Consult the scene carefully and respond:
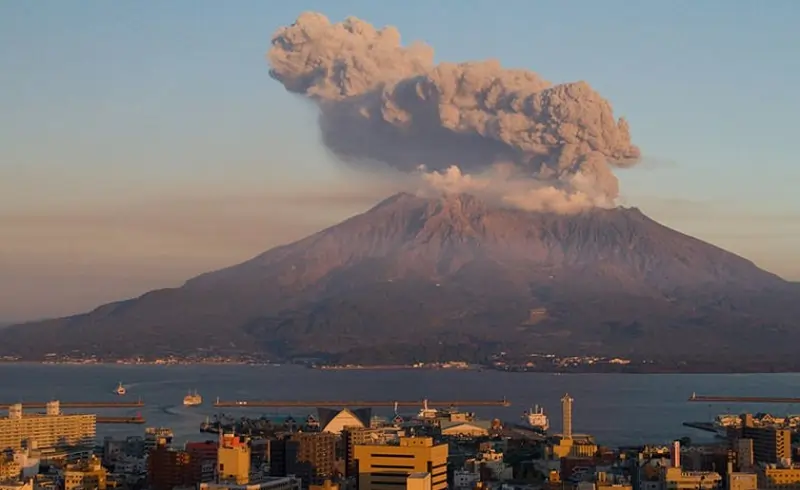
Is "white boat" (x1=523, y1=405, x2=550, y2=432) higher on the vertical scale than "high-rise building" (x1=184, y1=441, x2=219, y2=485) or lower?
higher

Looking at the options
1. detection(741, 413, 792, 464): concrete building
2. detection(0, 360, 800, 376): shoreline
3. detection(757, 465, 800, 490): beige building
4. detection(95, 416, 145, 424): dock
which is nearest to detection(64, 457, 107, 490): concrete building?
detection(757, 465, 800, 490): beige building

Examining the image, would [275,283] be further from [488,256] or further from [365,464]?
[365,464]

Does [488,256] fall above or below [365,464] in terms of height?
above

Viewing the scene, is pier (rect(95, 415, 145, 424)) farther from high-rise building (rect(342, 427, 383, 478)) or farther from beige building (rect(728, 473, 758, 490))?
beige building (rect(728, 473, 758, 490))

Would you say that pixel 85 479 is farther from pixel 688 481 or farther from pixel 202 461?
pixel 688 481

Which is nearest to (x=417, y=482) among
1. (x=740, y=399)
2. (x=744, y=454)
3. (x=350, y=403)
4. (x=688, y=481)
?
(x=688, y=481)

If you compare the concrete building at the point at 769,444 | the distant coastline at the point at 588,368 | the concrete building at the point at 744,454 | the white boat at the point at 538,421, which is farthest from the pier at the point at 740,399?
the concrete building at the point at 744,454

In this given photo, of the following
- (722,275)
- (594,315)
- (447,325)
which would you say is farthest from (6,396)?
(722,275)

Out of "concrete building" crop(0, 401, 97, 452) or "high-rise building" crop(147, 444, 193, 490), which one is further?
"concrete building" crop(0, 401, 97, 452)
